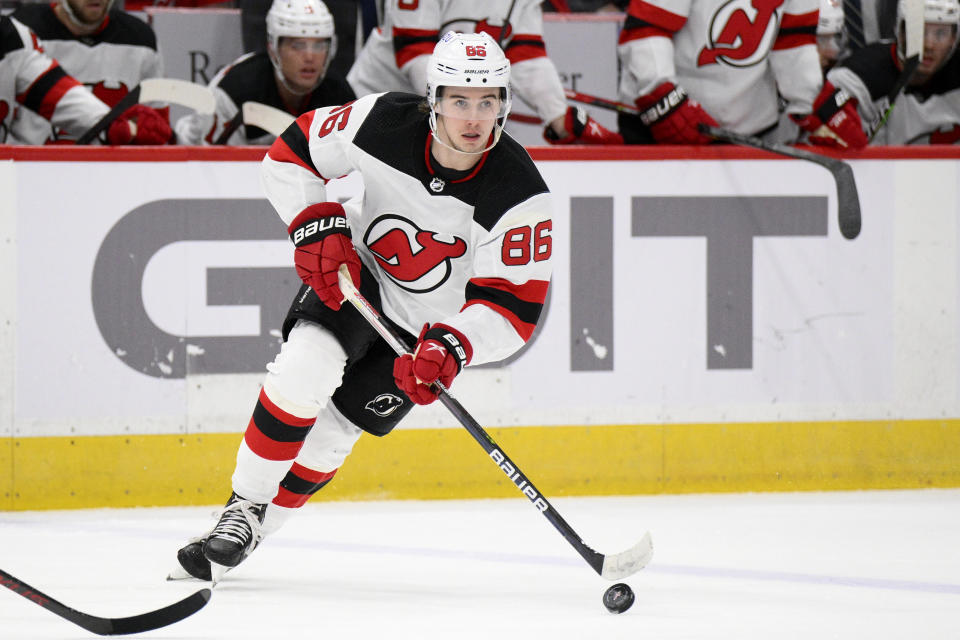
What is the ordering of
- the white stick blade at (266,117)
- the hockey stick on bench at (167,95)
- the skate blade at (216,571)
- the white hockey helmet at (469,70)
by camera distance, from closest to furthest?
the white hockey helmet at (469,70)
the skate blade at (216,571)
the hockey stick on bench at (167,95)
the white stick blade at (266,117)

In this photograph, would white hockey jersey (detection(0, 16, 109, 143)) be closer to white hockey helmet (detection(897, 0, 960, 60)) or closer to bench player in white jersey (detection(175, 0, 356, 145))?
bench player in white jersey (detection(175, 0, 356, 145))

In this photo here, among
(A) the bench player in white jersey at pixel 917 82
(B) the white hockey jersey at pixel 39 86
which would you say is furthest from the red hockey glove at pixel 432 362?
(A) the bench player in white jersey at pixel 917 82

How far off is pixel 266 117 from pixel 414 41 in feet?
1.62

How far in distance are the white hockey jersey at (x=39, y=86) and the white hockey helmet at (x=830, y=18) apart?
2333mm

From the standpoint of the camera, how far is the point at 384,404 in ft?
9.63

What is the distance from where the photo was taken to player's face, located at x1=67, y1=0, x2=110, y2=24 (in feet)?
14.0

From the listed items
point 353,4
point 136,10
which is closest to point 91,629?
point 353,4

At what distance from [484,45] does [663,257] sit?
54.3 inches

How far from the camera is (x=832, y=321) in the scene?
404 cm

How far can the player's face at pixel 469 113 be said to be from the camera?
2.70 metres

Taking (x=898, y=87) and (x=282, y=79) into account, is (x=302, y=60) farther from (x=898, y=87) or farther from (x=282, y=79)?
(x=898, y=87)

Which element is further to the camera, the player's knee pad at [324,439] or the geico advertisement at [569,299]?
the geico advertisement at [569,299]

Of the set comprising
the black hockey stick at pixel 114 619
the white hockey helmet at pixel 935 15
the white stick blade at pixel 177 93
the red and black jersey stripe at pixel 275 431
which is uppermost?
the white hockey helmet at pixel 935 15

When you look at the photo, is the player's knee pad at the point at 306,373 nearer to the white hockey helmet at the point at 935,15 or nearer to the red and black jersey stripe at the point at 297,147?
the red and black jersey stripe at the point at 297,147
